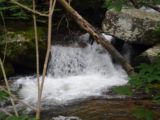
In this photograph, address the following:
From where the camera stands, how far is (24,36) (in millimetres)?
7801

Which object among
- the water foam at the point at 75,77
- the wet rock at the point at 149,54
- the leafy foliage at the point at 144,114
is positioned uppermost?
the leafy foliage at the point at 144,114

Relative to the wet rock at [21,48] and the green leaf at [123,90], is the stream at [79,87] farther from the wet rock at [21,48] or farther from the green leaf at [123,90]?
the green leaf at [123,90]

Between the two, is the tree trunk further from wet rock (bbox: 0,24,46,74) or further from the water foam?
wet rock (bbox: 0,24,46,74)

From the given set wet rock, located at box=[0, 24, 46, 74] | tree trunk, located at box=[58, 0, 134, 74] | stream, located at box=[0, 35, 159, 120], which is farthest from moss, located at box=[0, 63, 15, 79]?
tree trunk, located at box=[58, 0, 134, 74]

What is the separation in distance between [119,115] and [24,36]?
4576 millimetres

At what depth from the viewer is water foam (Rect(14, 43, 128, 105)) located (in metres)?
6.10

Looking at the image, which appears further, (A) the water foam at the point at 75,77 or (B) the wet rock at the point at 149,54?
(B) the wet rock at the point at 149,54

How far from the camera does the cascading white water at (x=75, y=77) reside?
6103 mm

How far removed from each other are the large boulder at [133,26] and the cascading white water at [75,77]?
100 centimetres

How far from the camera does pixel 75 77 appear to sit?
7.64 m

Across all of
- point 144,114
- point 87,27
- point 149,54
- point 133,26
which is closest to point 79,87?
point 149,54

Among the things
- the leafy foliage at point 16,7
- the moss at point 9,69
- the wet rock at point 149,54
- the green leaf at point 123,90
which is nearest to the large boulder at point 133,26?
the wet rock at point 149,54

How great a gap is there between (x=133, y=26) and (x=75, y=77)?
251cm

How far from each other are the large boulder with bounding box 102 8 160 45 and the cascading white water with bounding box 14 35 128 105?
1004 millimetres
